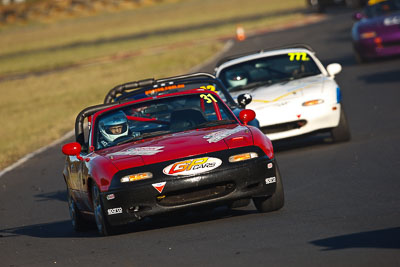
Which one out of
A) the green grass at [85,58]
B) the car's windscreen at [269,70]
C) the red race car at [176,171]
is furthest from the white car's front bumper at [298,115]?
the green grass at [85,58]

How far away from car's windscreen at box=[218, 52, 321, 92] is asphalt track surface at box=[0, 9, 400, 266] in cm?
103

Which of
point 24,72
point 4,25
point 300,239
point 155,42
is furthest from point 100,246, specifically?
point 4,25

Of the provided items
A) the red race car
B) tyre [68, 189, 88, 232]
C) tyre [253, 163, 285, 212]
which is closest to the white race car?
the red race car

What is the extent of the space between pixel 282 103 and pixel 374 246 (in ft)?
22.2

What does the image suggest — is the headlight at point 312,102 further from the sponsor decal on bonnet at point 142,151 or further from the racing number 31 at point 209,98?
the sponsor decal on bonnet at point 142,151

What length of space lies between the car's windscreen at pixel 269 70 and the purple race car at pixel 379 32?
29.3ft

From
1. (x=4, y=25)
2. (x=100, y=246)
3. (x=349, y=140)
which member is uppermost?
(x=100, y=246)

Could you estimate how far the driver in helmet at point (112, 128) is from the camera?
9.35 meters

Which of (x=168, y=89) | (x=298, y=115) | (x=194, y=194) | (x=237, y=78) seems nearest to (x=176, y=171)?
(x=194, y=194)

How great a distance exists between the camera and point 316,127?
13219 millimetres

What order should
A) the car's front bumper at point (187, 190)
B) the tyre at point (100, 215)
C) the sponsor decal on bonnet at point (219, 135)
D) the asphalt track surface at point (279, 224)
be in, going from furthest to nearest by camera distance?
the sponsor decal on bonnet at point (219, 135) < the tyre at point (100, 215) < the car's front bumper at point (187, 190) < the asphalt track surface at point (279, 224)

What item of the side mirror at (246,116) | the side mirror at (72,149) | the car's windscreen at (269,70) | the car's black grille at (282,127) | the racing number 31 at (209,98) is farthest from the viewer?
the car's windscreen at (269,70)

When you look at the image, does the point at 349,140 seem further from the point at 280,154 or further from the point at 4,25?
the point at 4,25

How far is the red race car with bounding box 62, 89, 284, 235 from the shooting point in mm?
8117
